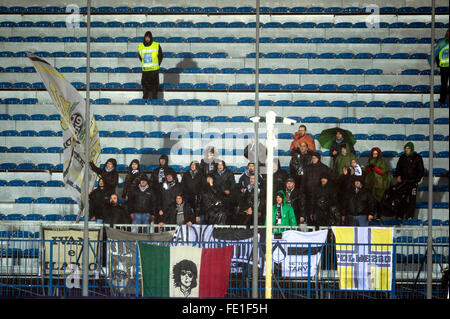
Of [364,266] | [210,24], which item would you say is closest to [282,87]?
[210,24]

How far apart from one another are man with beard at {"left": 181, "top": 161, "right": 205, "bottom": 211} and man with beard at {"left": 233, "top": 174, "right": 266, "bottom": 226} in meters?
1.04

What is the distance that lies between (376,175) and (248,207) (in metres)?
3.40

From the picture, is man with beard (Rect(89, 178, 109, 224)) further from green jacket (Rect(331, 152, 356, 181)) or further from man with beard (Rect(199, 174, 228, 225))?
green jacket (Rect(331, 152, 356, 181))

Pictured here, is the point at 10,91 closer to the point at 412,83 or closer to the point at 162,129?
the point at 162,129

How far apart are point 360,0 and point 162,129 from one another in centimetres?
805

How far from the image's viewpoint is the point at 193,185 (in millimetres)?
17344

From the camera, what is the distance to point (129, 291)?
46.1 feet

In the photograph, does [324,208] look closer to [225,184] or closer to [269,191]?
[225,184]

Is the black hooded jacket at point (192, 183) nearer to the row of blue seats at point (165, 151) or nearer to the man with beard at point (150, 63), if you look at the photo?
the row of blue seats at point (165, 151)

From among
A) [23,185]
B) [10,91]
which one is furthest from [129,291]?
[10,91]

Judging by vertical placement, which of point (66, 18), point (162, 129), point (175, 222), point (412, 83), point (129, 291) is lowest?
point (129, 291)

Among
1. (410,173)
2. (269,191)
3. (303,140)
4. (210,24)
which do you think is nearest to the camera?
(269,191)

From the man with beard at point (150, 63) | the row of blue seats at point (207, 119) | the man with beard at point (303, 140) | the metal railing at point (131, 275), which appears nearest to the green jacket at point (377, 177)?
the man with beard at point (303, 140)

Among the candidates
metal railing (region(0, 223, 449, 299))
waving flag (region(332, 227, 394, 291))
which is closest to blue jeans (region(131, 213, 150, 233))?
metal railing (region(0, 223, 449, 299))
